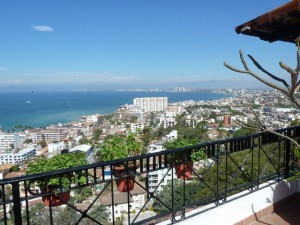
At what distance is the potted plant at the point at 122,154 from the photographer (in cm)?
197

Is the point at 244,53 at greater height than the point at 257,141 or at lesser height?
greater

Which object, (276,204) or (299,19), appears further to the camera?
(276,204)

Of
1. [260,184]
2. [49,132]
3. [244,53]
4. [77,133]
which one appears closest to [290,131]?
[260,184]

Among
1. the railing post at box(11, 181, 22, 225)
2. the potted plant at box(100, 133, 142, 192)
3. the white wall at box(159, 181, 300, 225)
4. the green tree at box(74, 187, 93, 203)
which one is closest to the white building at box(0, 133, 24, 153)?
the green tree at box(74, 187, 93, 203)

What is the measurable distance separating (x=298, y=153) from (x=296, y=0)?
5.16ft

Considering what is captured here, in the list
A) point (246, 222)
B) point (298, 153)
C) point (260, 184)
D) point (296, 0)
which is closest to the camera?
point (296, 0)

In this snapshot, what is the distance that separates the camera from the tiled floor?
8.04 ft

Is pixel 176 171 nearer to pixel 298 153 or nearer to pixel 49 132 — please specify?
pixel 298 153

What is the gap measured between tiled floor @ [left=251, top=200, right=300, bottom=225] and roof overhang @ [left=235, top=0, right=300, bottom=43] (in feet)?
5.56

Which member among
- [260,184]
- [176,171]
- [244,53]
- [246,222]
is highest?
[244,53]

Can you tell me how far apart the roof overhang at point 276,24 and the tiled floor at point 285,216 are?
66.7 inches

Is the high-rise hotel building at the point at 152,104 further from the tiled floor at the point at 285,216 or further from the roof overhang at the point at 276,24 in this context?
the roof overhang at the point at 276,24

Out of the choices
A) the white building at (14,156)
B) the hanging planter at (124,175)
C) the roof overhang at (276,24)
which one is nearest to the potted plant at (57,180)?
the hanging planter at (124,175)

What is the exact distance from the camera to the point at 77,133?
2522 inches
